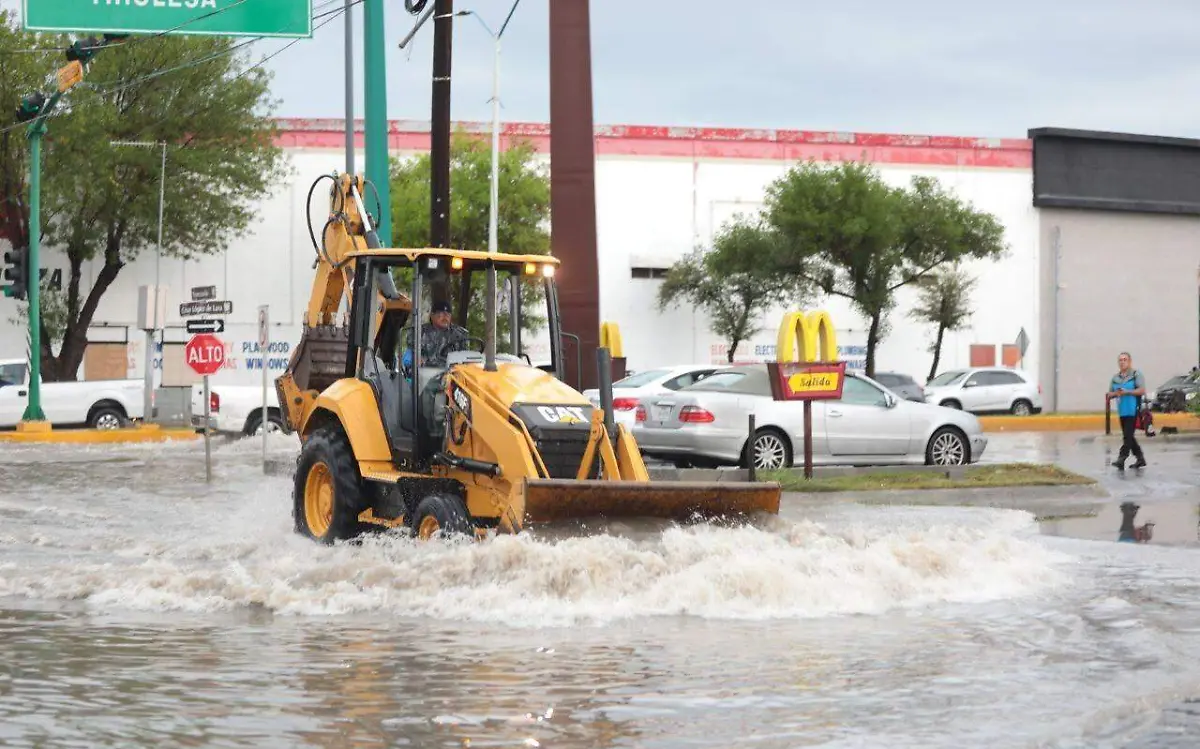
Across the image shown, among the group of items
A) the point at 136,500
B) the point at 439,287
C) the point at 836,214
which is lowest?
the point at 136,500

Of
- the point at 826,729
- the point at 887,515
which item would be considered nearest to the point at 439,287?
the point at 887,515

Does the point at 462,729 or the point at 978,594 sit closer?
the point at 462,729

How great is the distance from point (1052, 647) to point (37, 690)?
5350 millimetres

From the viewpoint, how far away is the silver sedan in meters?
21.9

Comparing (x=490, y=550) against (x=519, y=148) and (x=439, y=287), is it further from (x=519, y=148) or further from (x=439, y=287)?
(x=519, y=148)

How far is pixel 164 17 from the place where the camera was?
25031 millimetres

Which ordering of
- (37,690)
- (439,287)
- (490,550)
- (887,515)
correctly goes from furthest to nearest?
(887,515)
(439,287)
(490,550)
(37,690)

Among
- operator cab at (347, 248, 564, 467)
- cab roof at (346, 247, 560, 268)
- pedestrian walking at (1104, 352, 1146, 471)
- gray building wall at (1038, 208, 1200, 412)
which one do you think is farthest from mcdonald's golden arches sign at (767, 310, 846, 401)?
gray building wall at (1038, 208, 1200, 412)

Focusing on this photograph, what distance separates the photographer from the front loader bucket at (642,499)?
1130 centimetres

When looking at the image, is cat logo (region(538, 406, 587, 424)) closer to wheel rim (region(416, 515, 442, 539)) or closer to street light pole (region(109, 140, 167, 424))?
wheel rim (region(416, 515, 442, 539))

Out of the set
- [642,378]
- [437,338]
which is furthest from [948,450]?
[437,338]

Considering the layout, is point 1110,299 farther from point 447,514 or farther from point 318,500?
point 447,514

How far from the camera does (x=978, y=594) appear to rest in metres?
11.5

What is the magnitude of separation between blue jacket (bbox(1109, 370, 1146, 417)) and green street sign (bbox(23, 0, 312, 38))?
1340 centimetres
